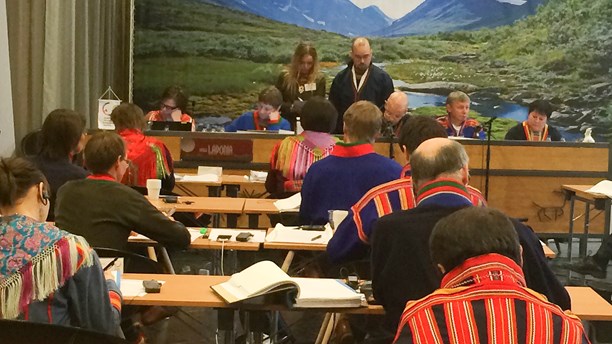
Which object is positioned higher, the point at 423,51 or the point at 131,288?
the point at 423,51

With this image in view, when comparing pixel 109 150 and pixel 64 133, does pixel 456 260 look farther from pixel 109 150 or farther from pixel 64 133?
pixel 64 133

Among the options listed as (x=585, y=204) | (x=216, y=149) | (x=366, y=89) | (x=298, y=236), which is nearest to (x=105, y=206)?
(x=298, y=236)

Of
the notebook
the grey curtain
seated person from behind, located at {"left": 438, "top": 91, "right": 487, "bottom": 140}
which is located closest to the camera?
the notebook

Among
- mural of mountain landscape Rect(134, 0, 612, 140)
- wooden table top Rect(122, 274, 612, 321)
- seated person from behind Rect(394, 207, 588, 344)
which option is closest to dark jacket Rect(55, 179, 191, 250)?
wooden table top Rect(122, 274, 612, 321)

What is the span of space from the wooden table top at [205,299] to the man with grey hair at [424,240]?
9.4 inches

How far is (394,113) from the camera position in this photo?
718 centimetres

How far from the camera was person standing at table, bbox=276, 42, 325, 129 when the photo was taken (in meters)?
7.79

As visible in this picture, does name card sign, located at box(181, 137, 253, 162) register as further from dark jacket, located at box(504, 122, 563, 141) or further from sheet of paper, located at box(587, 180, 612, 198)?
sheet of paper, located at box(587, 180, 612, 198)

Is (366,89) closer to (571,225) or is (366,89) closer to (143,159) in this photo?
(571,225)

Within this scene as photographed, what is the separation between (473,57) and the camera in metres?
10.7

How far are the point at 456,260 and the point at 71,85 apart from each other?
6226 mm

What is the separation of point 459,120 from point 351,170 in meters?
3.49

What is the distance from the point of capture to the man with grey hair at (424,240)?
2650 mm

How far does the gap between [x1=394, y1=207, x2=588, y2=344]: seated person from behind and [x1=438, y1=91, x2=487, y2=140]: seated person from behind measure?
5.53 metres
